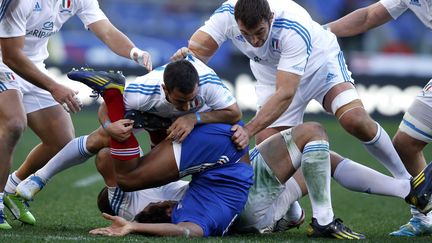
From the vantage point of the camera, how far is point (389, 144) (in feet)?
25.0

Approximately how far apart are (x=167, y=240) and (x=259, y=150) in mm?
1153

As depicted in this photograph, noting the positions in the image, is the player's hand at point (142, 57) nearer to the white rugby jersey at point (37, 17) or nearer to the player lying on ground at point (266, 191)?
the white rugby jersey at point (37, 17)

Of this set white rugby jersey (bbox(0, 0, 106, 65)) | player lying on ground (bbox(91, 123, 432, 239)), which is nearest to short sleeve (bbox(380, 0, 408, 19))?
player lying on ground (bbox(91, 123, 432, 239))

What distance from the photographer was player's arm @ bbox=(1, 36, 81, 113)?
7035mm

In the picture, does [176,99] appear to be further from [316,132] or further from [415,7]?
[415,7]

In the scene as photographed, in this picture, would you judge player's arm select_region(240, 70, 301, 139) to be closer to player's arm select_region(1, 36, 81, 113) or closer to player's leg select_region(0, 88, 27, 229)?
player's arm select_region(1, 36, 81, 113)

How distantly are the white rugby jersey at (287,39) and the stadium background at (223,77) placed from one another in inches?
51.3

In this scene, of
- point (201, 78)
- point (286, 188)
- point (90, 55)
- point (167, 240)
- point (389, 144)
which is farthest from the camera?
point (90, 55)

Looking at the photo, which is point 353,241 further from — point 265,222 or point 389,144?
point 389,144

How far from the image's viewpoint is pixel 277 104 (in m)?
7.01

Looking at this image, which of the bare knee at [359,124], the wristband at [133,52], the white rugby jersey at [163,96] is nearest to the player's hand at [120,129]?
the white rugby jersey at [163,96]

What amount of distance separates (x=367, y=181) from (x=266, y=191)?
843 mm

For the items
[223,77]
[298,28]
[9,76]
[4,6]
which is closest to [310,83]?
[298,28]

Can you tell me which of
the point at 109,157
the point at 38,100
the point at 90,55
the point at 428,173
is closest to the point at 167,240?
the point at 109,157
